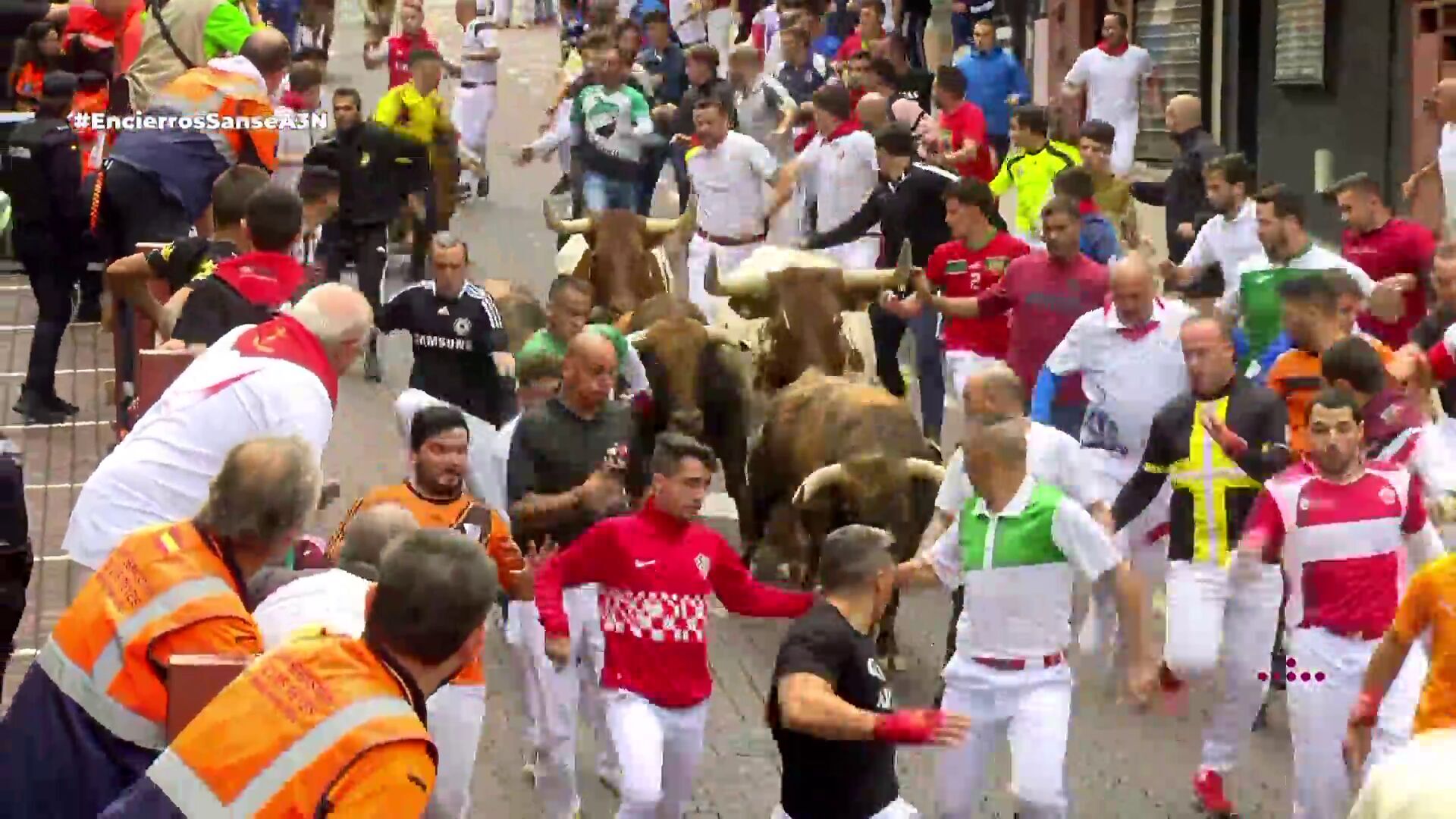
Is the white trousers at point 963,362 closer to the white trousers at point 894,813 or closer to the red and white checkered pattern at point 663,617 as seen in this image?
the red and white checkered pattern at point 663,617

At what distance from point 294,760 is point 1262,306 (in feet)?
25.2

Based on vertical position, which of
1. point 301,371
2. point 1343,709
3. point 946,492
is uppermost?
point 301,371

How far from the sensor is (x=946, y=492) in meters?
9.02

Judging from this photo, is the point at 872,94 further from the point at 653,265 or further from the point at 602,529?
the point at 602,529

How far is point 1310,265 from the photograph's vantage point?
11.5m

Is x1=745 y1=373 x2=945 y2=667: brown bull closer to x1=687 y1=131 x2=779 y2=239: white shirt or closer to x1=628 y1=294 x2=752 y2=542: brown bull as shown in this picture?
x1=628 y1=294 x2=752 y2=542: brown bull

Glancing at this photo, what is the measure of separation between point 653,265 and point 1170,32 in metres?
9.39

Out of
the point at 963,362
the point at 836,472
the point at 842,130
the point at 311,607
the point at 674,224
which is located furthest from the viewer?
the point at 842,130

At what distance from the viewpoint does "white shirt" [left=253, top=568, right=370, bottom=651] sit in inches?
231

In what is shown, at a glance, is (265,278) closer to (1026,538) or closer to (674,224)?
(1026,538)

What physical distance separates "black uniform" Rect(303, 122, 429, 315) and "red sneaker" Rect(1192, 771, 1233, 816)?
29.4 ft

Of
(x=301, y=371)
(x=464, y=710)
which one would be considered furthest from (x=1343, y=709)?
(x=301, y=371)

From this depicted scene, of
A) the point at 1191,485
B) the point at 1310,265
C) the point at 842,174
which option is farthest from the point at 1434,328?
the point at 842,174

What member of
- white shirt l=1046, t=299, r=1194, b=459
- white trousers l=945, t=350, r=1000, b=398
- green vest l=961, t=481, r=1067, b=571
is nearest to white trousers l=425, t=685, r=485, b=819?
green vest l=961, t=481, r=1067, b=571
